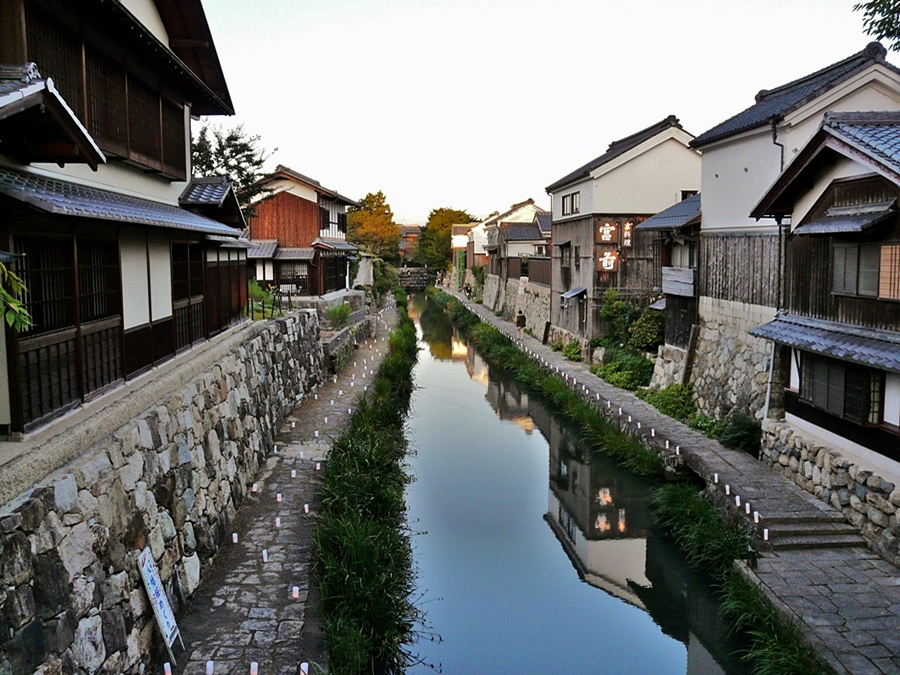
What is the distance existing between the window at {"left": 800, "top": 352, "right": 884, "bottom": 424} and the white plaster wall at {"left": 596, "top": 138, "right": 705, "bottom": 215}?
14973 mm

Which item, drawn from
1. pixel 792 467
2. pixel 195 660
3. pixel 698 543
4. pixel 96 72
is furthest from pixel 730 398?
pixel 96 72

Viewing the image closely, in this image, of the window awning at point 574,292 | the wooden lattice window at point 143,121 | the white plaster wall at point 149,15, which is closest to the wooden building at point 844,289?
the wooden lattice window at point 143,121

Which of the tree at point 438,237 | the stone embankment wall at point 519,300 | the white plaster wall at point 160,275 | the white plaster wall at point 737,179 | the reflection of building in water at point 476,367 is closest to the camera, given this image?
the white plaster wall at point 160,275

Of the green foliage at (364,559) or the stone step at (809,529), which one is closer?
the green foliage at (364,559)

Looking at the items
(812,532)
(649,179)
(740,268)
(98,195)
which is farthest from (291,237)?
(812,532)

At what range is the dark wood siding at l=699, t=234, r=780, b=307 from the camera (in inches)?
582

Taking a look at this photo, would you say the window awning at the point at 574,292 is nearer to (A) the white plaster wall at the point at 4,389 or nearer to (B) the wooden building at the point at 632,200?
Result: (B) the wooden building at the point at 632,200

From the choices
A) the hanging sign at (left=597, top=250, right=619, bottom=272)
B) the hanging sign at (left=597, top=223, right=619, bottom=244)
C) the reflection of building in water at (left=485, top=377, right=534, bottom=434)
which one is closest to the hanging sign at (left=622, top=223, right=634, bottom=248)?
the hanging sign at (left=597, top=223, right=619, bottom=244)

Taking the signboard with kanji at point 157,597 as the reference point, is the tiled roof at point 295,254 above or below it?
above

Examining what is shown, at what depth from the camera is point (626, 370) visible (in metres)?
22.9

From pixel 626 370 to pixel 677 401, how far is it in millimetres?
4227

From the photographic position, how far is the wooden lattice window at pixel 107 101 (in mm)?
9695

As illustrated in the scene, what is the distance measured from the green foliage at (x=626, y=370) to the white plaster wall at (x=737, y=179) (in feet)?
18.9

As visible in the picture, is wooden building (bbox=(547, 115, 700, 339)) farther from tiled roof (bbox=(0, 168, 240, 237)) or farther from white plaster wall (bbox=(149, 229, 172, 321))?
tiled roof (bbox=(0, 168, 240, 237))
